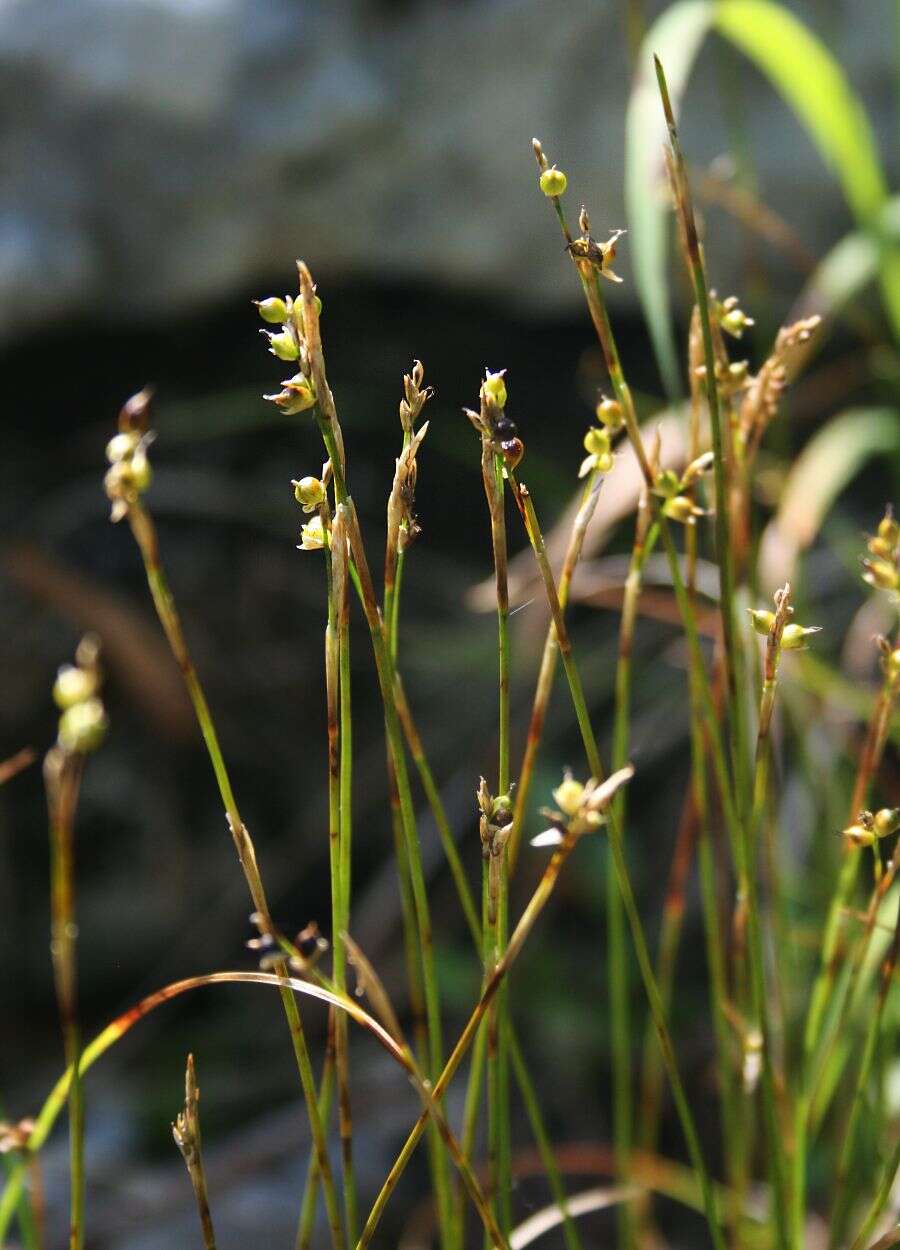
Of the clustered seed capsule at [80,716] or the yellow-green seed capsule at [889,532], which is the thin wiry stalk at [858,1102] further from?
the clustered seed capsule at [80,716]

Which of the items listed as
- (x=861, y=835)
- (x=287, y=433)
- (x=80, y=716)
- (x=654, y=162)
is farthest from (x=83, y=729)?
(x=287, y=433)

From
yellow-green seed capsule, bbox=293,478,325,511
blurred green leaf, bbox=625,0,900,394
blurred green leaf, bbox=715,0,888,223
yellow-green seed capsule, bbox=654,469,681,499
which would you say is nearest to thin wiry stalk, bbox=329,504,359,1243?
yellow-green seed capsule, bbox=293,478,325,511

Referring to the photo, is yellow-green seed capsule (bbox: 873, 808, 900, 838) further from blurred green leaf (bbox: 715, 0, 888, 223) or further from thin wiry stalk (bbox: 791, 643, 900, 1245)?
blurred green leaf (bbox: 715, 0, 888, 223)

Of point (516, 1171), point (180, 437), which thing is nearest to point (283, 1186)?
point (516, 1171)

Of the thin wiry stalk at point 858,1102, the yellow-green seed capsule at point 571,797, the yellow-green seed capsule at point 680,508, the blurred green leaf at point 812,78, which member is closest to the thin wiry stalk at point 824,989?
the thin wiry stalk at point 858,1102

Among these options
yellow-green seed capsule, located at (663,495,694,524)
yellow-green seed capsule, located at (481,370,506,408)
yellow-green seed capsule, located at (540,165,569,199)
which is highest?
yellow-green seed capsule, located at (540,165,569,199)

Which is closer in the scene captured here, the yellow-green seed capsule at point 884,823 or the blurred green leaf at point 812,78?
the yellow-green seed capsule at point 884,823

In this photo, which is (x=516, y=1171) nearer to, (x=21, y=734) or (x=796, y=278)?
(x=21, y=734)
